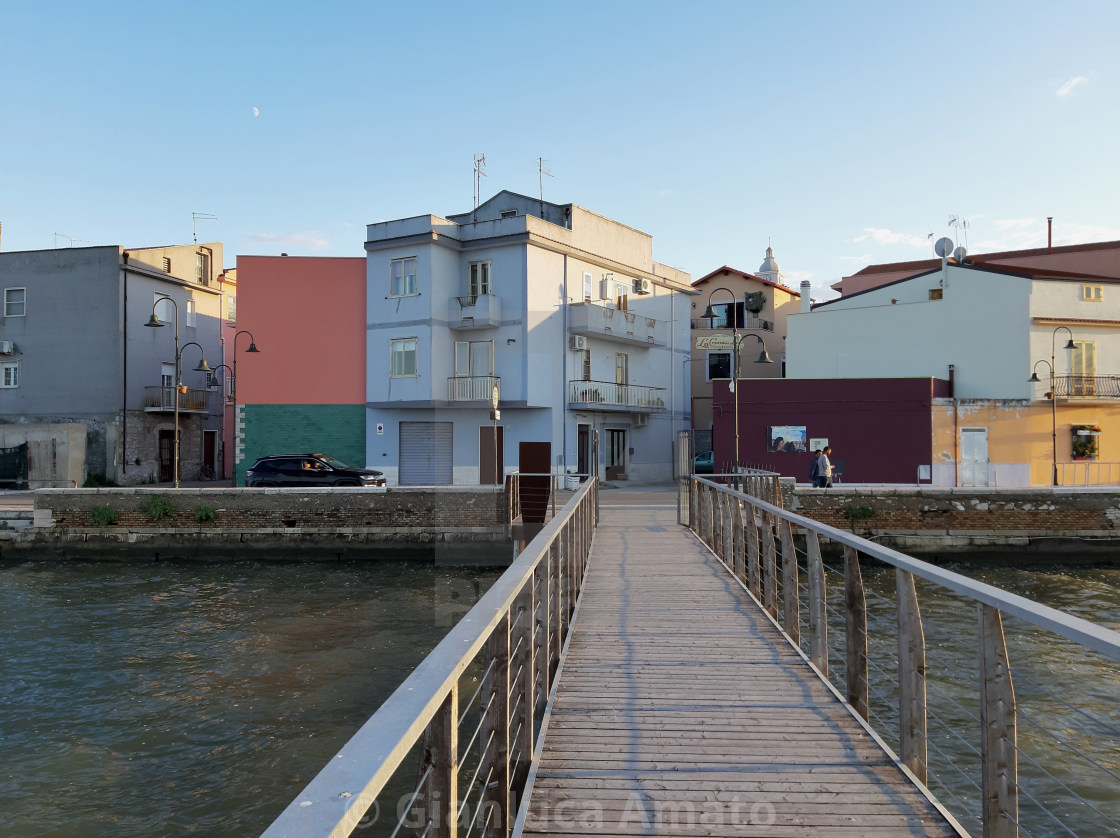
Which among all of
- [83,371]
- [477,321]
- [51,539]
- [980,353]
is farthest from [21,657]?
[980,353]

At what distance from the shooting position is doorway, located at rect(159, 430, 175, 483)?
111 ft

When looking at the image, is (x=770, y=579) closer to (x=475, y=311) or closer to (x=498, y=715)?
(x=498, y=715)

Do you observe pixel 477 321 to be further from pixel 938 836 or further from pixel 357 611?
pixel 938 836

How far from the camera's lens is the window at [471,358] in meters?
29.8

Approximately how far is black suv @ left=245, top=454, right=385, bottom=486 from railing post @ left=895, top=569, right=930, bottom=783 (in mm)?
20853

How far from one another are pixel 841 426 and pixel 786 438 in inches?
71.9

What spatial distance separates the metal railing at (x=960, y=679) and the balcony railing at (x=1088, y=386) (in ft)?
57.6

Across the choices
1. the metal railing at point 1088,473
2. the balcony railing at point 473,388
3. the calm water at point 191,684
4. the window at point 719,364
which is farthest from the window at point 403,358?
the metal railing at point 1088,473

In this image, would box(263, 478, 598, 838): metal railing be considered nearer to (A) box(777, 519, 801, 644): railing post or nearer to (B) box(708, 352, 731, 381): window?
(A) box(777, 519, 801, 644): railing post

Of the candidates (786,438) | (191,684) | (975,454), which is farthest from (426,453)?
(191,684)

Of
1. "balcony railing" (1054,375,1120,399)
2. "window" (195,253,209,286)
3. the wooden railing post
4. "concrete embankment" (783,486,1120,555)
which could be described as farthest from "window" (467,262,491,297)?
the wooden railing post

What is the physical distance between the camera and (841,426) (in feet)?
90.8

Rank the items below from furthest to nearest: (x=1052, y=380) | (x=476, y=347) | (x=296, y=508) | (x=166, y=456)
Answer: (x=166, y=456) < (x=476, y=347) < (x=1052, y=380) < (x=296, y=508)

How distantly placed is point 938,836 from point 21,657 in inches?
514
